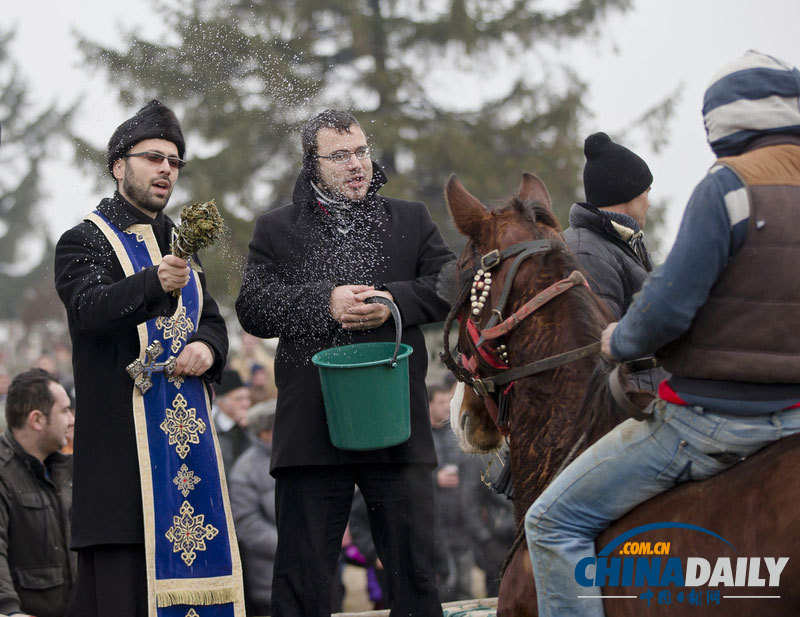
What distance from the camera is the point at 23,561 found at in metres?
5.81

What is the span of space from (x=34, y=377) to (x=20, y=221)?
3101cm

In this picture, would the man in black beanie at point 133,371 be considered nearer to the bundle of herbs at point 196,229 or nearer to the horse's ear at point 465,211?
the bundle of herbs at point 196,229

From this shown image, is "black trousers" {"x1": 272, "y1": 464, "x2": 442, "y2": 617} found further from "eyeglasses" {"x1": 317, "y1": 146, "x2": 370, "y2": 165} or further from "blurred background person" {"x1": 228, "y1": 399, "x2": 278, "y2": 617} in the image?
"blurred background person" {"x1": 228, "y1": 399, "x2": 278, "y2": 617}

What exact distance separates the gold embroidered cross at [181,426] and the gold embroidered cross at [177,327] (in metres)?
0.25

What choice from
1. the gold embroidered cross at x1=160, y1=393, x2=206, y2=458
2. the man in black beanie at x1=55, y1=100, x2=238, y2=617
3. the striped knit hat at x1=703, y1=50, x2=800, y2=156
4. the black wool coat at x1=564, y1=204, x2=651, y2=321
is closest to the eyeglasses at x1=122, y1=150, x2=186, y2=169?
the man in black beanie at x1=55, y1=100, x2=238, y2=617

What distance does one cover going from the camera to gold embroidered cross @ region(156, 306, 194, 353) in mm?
4734

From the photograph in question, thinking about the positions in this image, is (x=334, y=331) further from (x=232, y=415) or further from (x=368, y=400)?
(x=232, y=415)

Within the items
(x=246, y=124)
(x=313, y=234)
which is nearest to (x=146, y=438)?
(x=313, y=234)

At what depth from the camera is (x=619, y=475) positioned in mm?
3164

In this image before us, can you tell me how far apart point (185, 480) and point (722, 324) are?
266cm

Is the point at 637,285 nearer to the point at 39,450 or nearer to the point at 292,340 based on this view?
the point at 292,340

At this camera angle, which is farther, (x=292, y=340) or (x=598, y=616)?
(x=292, y=340)

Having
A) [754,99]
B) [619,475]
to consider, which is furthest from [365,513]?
[754,99]

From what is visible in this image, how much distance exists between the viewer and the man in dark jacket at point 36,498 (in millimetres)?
5781
